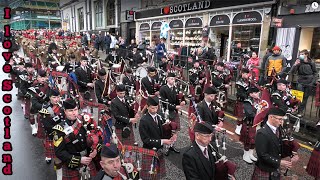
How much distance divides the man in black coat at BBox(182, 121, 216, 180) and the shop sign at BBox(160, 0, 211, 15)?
15290mm

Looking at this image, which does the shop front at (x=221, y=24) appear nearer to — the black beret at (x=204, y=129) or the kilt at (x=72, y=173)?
the kilt at (x=72, y=173)

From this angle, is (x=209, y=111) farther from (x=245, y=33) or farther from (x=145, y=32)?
(x=145, y=32)

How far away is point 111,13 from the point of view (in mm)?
30578

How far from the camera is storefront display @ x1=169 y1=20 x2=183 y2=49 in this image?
19850 mm

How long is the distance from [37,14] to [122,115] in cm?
6728

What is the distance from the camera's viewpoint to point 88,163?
12.0 feet

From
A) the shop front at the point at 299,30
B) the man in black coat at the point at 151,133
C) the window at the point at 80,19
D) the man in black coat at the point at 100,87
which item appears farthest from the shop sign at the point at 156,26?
the window at the point at 80,19

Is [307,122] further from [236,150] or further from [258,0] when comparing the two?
[258,0]

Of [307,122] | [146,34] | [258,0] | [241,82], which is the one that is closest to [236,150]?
[241,82]

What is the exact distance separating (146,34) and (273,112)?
2176cm

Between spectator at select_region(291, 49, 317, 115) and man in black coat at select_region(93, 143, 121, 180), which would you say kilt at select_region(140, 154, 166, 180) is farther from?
spectator at select_region(291, 49, 317, 115)

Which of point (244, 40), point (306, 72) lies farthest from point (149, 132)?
point (244, 40)

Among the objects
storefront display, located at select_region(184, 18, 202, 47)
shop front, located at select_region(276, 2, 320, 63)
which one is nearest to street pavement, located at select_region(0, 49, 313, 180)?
shop front, located at select_region(276, 2, 320, 63)

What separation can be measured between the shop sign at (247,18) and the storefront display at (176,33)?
17.8 ft
